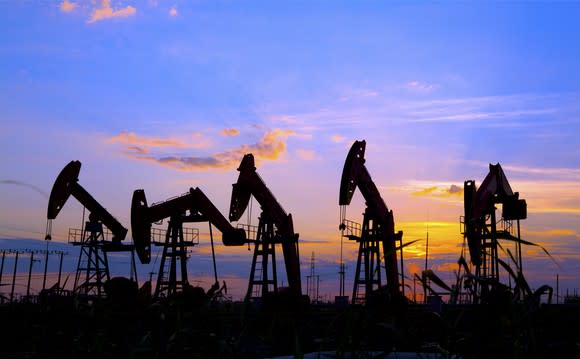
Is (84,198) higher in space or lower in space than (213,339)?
higher

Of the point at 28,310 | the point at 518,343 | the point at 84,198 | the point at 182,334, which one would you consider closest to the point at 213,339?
the point at 182,334

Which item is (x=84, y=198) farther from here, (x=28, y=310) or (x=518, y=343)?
(x=518, y=343)

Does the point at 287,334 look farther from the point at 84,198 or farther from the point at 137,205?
the point at 84,198

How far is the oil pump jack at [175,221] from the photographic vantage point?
40.5m

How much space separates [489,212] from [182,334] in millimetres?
37274

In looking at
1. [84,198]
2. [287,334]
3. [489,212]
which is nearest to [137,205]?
[84,198]

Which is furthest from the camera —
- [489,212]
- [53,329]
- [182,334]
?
[489,212]

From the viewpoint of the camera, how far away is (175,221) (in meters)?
41.2

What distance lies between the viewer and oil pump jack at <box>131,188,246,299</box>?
40.5 meters

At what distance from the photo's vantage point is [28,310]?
5305 mm

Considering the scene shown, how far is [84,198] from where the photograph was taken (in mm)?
46000

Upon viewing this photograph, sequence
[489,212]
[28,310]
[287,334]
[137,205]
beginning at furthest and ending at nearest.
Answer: [137,205] → [489,212] → [287,334] → [28,310]

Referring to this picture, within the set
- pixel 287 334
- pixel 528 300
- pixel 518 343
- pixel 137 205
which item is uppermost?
pixel 137 205

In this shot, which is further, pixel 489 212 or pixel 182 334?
pixel 489 212
